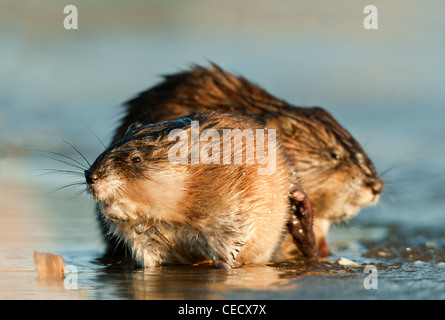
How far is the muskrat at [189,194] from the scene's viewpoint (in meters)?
4.85

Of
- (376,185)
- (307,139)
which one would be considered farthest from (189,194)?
(376,185)

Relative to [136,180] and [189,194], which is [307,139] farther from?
[136,180]

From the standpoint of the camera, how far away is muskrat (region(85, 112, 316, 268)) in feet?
15.9

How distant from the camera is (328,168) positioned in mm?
6953

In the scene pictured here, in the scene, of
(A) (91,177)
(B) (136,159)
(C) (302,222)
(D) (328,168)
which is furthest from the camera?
(D) (328,168)

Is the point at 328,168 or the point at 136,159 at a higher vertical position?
the point at 136,159

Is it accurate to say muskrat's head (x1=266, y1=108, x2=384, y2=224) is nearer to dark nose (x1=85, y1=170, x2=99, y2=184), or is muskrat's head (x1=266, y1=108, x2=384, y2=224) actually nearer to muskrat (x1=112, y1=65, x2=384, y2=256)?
muskrat (x1=112, y1=65, x2=384, y2=256)

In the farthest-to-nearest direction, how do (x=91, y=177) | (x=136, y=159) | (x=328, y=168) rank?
(x=328, y=168) → (x=136, y=159) → (x=91, y=177)

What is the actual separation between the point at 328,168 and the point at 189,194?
93.2 inches

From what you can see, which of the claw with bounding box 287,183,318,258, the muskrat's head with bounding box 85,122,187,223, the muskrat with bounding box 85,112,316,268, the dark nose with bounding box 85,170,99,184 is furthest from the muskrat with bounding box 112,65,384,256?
the dark nose with bounding box 85,170,99,184

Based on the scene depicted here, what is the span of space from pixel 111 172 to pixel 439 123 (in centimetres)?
998

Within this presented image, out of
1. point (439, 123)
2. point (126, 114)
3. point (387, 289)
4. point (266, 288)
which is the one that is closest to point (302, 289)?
point (266, 288)

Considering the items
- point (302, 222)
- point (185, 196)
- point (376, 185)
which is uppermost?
point (185, 196)
